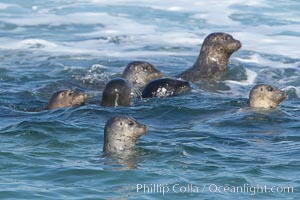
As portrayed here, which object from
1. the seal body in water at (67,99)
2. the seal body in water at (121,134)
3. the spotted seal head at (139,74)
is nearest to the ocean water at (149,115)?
the seal body in water at (121,134)

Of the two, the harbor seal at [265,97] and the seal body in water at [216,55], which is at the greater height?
the seal body in water at [216,55]

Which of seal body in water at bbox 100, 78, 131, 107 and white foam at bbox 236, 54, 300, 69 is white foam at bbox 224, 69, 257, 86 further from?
seal body in water at bbox 100, 78, 131, 107

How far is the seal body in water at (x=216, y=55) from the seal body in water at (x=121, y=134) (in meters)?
5.66

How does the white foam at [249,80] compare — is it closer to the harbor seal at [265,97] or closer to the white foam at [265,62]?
the white foam at [265,62]

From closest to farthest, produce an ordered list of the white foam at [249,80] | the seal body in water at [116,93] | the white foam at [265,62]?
the seal body in water at [116,93]
the white foam at [249,80]
the white foam at [265,62]

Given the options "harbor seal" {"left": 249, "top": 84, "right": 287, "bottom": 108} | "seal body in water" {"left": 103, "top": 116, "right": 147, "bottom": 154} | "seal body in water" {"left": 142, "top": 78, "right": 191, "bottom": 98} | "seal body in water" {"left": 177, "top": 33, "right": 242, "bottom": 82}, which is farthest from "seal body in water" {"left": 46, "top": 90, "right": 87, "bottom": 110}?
"seal body in water" {"left": 177, "top": 33, "right": 242, "bottom": 82}

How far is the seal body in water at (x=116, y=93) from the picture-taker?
1202 centimetres

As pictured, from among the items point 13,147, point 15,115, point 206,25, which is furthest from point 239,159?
point 206,25

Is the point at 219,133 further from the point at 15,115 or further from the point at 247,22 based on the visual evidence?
the point at 247,22

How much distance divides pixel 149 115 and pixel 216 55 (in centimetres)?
389

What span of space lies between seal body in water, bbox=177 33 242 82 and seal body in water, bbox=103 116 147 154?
566cm

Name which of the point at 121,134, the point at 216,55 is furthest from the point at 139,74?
the point at 121,134

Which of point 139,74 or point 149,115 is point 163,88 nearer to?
point 149,115

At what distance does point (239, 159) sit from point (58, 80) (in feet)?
20.4
